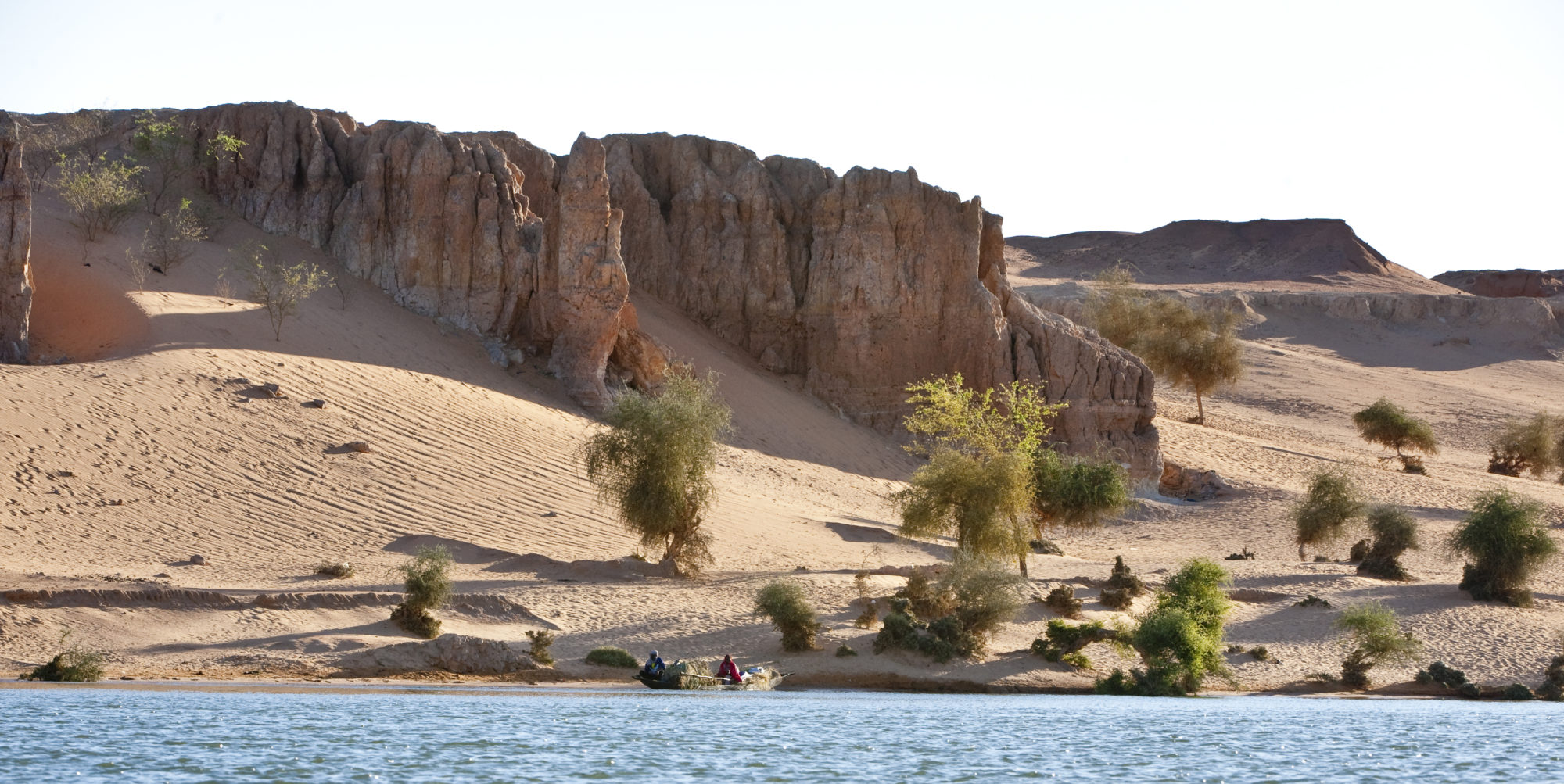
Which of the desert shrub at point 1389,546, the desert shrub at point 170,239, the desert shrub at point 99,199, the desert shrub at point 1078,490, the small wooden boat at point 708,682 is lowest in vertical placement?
the small wooden boat at point 708,682

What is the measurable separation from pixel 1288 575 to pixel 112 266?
29948 millimetres

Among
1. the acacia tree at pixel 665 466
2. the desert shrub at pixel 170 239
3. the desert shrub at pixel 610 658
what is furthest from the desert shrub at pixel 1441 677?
the desert shrub at pixel 170 239

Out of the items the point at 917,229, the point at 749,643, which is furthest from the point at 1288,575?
the point at 917,229

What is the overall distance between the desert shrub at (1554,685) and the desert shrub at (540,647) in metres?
18.2

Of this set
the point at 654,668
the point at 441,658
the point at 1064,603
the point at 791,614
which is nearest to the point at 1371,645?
the point at 1064,603

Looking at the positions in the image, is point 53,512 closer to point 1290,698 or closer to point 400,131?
point 400,131

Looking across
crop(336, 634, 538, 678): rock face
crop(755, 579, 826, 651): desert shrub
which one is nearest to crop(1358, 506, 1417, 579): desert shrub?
crop(755, 579, 826, 651): desert shrub

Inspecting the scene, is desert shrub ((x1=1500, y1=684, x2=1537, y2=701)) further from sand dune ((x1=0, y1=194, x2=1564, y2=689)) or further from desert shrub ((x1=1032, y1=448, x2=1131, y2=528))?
desert shrub ((x1=1032, y1=448, x2=1131, y2=528))

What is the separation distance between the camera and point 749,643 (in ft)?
95.2

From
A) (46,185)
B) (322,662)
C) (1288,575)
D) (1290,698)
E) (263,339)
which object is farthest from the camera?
(46,185)

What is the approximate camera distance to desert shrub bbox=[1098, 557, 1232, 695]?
92.1 feet

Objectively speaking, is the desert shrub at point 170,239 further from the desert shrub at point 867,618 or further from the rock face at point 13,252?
the desert shrub at point 867,618

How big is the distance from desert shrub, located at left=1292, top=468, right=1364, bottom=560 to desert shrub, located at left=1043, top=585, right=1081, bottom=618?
12.7m

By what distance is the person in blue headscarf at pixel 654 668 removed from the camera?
2580 centimetres
